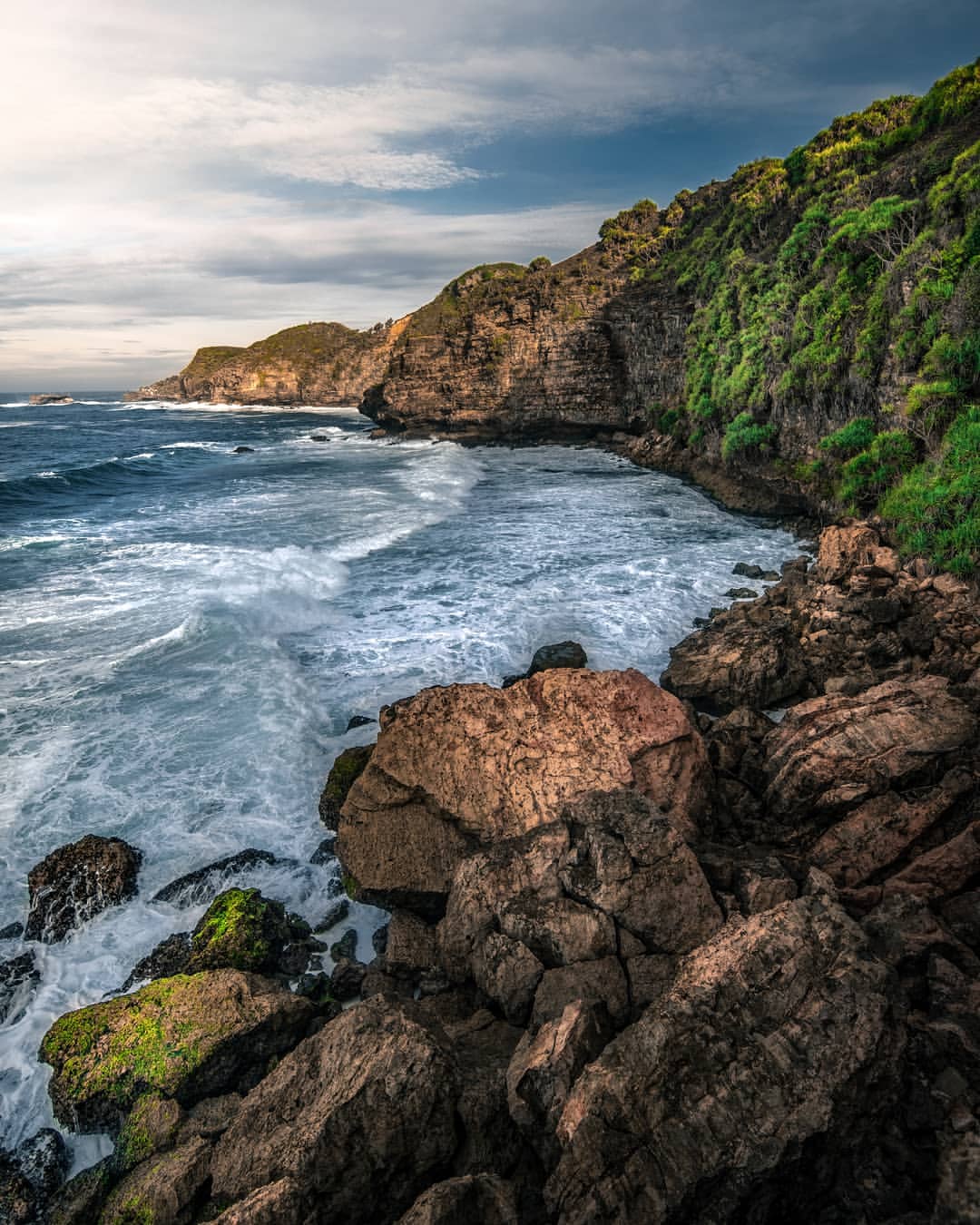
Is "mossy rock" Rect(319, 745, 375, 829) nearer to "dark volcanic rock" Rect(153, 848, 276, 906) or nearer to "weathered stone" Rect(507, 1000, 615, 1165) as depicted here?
"dark volcanic rock" Rect(153, 848, 276, 906)

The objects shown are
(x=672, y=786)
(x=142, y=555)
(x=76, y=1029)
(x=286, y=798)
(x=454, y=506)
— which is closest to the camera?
(x=76, y=1029)

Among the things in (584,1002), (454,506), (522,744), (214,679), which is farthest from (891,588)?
(454,506)

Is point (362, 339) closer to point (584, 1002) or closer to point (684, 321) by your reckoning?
point (684, 321)

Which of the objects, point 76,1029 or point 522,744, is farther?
point 522,744

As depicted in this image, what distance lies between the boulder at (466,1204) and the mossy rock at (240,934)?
4.25m

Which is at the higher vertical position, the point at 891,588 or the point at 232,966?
the point at 891,588

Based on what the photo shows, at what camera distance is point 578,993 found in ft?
18.5

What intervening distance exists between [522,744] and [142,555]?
826 inches

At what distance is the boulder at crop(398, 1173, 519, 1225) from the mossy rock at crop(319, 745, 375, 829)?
6.03 meters

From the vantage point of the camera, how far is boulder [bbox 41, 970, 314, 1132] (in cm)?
620

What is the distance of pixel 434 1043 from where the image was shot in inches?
196

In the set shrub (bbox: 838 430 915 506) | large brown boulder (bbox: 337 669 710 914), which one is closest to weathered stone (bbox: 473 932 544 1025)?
large brown boulder (bbox: 337 669 710 914)

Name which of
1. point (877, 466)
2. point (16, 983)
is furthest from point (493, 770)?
point (877, 466)

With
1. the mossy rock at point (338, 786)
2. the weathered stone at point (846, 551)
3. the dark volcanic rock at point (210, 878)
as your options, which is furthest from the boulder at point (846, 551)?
the dark volcanic rock at point (210, 878)
